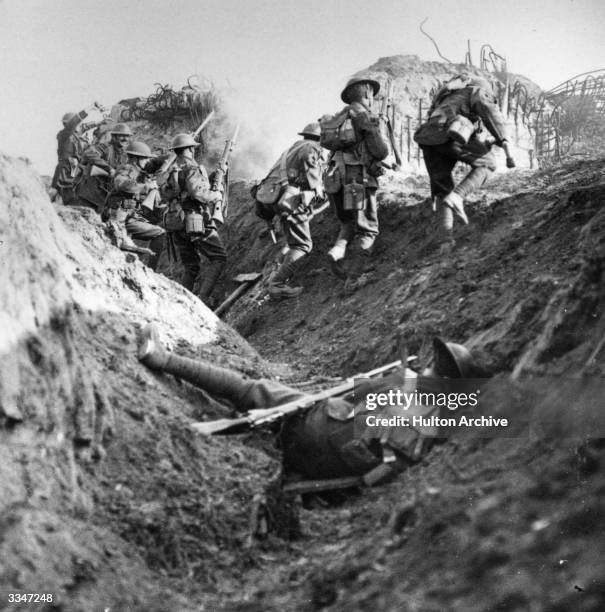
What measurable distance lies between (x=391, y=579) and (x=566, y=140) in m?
11.9

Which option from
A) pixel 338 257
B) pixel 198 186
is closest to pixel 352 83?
pixel 338 257

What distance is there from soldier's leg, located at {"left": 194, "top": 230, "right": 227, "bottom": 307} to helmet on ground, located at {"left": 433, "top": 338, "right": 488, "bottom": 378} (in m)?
5.98

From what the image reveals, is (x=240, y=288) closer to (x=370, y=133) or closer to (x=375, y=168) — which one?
(x=375, y=168)

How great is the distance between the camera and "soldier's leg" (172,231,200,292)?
1007 cm

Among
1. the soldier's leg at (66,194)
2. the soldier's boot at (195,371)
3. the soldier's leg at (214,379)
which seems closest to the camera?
the soldier's leg at (214,379)

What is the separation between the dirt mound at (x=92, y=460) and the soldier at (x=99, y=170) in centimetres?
508

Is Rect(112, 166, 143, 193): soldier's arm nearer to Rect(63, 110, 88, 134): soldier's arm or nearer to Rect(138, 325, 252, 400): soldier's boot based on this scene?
Rect(138, 325, 252, 400): soldier's boot

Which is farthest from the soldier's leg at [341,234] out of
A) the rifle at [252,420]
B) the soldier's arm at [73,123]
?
the soldier's arm at [73,123]

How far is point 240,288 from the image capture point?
10500 mm

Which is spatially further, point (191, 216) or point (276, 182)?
point (191, 216)

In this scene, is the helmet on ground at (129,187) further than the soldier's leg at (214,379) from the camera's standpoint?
Yes

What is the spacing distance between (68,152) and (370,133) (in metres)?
7.22

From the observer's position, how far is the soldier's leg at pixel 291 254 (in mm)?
9141
